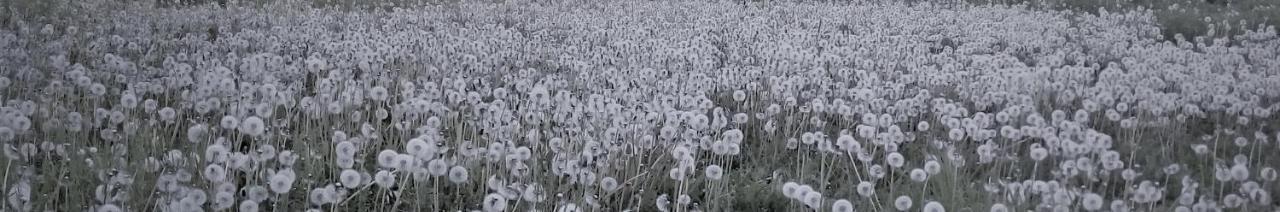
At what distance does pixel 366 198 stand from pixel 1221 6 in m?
13.3

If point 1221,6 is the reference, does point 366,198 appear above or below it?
below

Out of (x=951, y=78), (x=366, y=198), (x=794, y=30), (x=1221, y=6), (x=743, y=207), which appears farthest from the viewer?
(x=1221, y=6)

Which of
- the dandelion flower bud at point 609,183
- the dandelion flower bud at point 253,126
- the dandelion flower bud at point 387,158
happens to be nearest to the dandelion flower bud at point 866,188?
the dandelion flower bud at point 609,183

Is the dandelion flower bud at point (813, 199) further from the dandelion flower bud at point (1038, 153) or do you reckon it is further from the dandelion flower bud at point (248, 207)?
the dandelion flower bud at point (248, 207)

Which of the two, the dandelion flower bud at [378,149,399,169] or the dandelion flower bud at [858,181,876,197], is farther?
the dandelion flower bud at [858,181,876,197]

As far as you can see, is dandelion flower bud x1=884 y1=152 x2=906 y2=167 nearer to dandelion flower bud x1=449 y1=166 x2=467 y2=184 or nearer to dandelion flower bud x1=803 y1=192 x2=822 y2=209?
dandelion flower bud x1=803 y1=192 x2=822 y2=209

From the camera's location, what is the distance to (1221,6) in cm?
1416

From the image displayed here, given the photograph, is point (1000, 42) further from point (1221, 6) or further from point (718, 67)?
point (1221, 6)

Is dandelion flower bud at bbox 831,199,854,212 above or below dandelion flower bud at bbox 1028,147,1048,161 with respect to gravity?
below

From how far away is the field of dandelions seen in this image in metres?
3.65

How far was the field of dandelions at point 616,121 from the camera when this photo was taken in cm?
365

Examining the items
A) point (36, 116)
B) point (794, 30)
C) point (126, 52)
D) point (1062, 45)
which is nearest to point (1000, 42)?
point (1062, 45)

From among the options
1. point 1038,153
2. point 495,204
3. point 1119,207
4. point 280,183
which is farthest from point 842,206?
point 280,183

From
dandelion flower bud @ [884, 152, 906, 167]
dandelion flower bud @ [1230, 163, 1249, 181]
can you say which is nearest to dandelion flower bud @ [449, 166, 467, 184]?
dandelion flower bud @ [884, 152, 906, 167]
